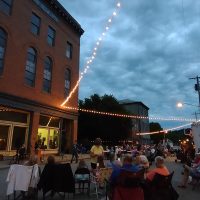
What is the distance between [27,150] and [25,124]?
2.18 metres

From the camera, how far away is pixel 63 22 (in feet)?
95.2

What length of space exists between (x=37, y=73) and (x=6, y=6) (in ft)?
19.5

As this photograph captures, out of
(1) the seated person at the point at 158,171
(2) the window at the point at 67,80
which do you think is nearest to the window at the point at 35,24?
(2) the window at the point at 67,80

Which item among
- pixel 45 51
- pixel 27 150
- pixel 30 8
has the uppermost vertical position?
pixel 30 8

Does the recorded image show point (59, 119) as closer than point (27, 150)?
No

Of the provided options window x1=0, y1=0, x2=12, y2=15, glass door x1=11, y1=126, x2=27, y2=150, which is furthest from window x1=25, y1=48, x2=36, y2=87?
glass door x1=11, y1=126, x2=27, y2=150

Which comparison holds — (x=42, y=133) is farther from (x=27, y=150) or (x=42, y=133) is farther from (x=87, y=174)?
(x=87, y=174)

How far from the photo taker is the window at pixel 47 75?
25.5m

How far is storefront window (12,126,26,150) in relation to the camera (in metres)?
21.9

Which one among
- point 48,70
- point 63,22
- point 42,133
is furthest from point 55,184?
point 63,22

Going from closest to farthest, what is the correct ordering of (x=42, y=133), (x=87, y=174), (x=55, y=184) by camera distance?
(x=55, y=184), (x=87, y=174), (x=42, y=133)

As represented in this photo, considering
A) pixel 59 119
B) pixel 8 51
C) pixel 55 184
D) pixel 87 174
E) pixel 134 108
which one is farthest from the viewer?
pixel 134 108

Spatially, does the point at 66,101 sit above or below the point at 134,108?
below

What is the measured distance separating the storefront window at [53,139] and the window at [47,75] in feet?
13.5
